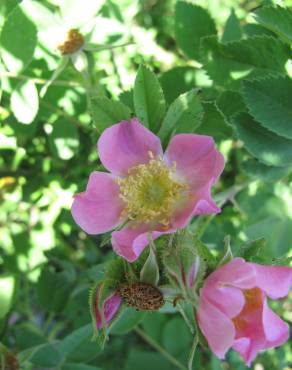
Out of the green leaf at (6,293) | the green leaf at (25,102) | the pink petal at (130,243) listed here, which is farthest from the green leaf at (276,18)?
the green leaf at (6,293)

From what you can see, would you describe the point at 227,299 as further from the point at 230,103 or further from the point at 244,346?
the point at 230,103

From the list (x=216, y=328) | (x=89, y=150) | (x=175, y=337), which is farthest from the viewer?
(x=89, y=150)

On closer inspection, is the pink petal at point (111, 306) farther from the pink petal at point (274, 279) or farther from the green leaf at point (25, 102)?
the green leaf at point (25, 102)

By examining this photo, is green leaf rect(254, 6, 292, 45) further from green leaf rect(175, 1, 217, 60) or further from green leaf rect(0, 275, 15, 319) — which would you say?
green leaf rect(0, 275, 15, 319)

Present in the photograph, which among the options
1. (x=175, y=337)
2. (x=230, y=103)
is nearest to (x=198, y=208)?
(x=230, y=103)

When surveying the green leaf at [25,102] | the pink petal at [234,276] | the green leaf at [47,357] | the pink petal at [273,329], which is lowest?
the green leaf at [47,357]

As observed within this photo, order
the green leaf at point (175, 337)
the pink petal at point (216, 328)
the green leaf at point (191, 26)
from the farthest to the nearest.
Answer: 1. the green leaf at point (175, 337)
2. the green leaf at point (191, 26)
3. the pink petal at point (216, 328)

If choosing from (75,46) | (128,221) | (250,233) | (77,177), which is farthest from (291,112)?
(77,177)
